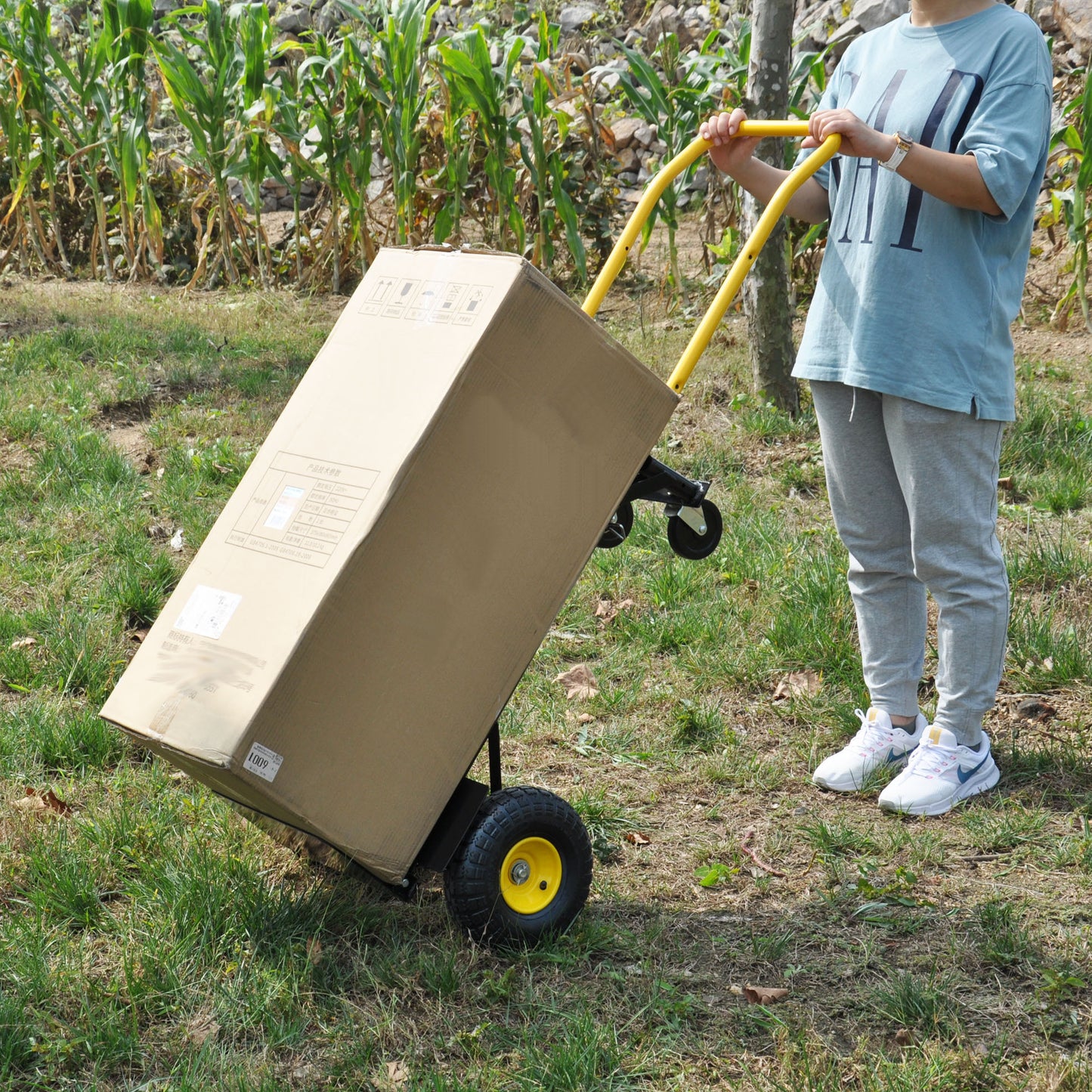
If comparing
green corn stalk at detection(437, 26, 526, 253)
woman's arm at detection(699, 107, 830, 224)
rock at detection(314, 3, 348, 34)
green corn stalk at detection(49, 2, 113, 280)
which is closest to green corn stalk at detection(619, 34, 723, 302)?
green corn stalk at detection(437, 26, 526, 253)

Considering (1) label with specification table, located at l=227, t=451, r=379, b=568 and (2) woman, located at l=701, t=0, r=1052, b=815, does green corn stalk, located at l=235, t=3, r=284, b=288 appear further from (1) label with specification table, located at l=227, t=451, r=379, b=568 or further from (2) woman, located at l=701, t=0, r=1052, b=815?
(1) label with specification table, located at l=227, t=451, r=379, b=568

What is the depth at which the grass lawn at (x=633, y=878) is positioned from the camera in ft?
6.94

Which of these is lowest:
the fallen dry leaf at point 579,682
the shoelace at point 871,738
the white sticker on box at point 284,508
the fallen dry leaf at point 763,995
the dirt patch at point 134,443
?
the dirt patch at point 134,443

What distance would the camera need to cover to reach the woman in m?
2.48

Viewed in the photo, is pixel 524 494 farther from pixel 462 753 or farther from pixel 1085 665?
pixel 1085 665

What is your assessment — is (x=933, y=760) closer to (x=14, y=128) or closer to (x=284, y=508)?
(x=284, y=508)

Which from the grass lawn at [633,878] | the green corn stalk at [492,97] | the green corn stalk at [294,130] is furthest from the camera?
the green corn stalk at [294,130]

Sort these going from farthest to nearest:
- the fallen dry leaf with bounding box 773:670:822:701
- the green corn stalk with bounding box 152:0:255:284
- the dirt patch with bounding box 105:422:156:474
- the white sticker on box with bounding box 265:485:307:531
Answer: the green corn stalk with bounding box 152:0:255:284 < the dirt patch with bounding box 105:422:156:474 < the fallen dry leaf with bounding box 773:670:822:701 < the white sticker on box with bounding box 265:485:307:531

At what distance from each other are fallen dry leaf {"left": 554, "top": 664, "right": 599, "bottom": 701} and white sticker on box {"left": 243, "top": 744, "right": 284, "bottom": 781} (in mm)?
1628

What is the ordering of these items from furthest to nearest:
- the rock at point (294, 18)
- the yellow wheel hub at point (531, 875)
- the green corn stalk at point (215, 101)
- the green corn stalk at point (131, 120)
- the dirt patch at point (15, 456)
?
the rock at point (294, 18), the green corn stalk at point (131, 120), the green corn stalk at point (215, 101), the dirt patch at point (15, 456), the yellow wheel hub at point (531, 875)

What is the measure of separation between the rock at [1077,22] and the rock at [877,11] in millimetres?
1300

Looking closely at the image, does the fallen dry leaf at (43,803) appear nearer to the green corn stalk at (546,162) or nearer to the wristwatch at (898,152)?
the wristwatch at (898,152)

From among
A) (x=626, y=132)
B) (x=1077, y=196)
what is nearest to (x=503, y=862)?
(x=1077, y=196)

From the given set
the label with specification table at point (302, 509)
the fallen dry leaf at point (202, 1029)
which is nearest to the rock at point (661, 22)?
the label with specification table at point (302, 509)
